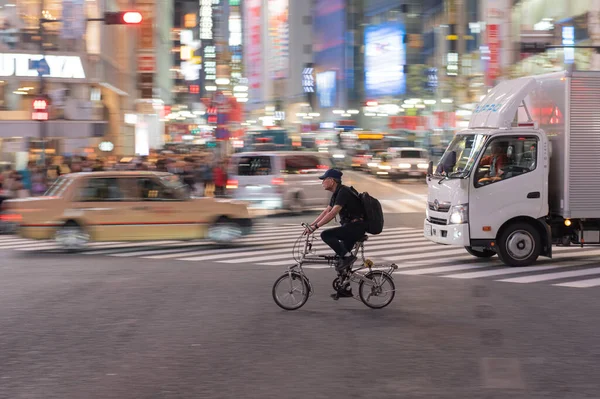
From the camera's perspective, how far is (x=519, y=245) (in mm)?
15594

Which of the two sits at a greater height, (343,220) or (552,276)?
(343,220)

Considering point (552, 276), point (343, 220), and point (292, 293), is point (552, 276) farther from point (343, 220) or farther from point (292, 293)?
point (292, 293)

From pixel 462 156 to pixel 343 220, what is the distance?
5229 millimetres

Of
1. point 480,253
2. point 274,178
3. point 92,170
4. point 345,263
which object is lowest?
point 480,253

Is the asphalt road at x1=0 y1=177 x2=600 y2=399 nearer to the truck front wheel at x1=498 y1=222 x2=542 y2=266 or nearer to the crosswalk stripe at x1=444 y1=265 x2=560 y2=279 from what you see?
the crosswalk stripe at x1=444 y1=265 x2=560 y2=279

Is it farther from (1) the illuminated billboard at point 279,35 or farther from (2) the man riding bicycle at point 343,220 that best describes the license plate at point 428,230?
(1) the illuminated billboard at point 279,35

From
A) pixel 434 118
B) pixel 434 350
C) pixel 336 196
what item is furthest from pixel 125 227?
pixel 434 118

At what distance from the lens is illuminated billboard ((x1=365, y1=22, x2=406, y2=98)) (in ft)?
363

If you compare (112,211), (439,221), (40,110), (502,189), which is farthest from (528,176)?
(40,110)

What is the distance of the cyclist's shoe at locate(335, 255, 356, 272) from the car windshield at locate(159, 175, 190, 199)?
8.17m

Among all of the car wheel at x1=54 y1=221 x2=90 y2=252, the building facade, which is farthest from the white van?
the building facade

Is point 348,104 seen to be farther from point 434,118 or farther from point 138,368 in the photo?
point 138,368

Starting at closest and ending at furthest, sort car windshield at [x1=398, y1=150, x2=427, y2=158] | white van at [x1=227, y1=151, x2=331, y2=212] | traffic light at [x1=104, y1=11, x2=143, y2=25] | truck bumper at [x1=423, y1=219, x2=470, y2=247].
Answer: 1. truck bumper at [x1=423, y1=219, x2=470, y2=247]
2. traffic light at [x1=104, y1=11, x2=143, y2=25]
3. white van at [x1=227, y1=151, x2=331, y2=212]
4. car windshield at [x1=398, y1=150, x2=427, y2=158]

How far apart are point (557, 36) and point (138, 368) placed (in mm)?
38010
